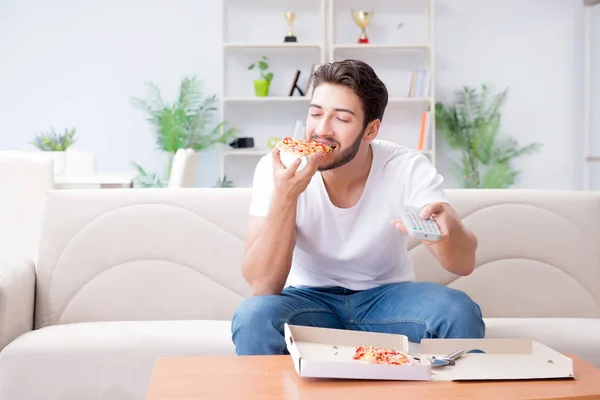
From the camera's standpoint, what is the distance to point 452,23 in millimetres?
6340

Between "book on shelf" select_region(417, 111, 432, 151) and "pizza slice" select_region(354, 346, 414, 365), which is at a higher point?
"book on shelf" select_region(417, 111, 432, 151)

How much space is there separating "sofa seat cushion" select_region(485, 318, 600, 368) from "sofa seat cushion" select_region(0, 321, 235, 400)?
2.49 ft

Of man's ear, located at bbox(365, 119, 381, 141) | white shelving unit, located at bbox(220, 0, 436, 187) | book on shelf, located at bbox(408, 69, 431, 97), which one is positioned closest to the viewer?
man's ear, located at bbox(365, 119, 381, 141)

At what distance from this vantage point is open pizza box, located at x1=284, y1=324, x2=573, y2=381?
130cm

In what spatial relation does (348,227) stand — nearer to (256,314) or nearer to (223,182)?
(256,314)

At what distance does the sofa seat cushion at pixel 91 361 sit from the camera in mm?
1949

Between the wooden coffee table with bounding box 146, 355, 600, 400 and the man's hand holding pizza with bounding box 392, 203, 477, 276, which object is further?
the man's hand holding pizza with bounding box 392, 203, 477, 276

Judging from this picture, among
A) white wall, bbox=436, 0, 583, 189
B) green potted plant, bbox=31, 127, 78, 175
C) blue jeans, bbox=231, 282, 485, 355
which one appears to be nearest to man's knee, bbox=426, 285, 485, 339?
blue jeans, bbox=231, 282, 485, 355

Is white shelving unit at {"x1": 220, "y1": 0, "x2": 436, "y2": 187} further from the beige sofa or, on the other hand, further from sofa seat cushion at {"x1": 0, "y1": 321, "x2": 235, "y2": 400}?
sofa seat cushion at {"x1": 0, "y1": 321, "x2": 235, "y2": 400}

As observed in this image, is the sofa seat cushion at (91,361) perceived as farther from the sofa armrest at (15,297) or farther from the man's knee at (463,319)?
the man's knee at (463,319)

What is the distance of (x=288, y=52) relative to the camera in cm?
627

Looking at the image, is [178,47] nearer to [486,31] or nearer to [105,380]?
[486,31]

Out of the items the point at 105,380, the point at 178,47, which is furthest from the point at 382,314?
the point at 178,47

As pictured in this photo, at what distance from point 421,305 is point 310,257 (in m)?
0.36
